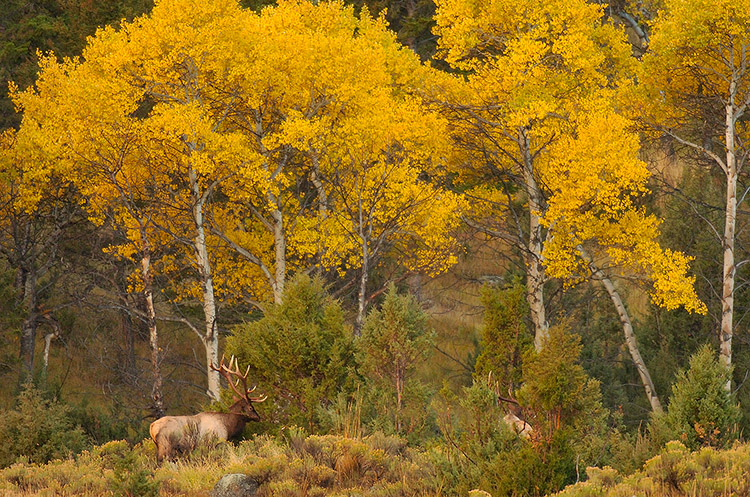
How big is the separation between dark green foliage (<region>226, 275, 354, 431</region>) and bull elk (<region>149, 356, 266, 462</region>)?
0.43m

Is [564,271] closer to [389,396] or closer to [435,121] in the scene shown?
[435,121]

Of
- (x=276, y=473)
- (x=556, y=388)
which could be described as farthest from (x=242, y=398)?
(x=556, y=388)

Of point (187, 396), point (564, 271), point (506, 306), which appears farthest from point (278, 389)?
point (187, 396)

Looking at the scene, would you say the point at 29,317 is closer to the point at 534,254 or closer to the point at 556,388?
the point at 534,254

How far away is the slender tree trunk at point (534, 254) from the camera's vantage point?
23.0m

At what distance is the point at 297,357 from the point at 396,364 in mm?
1697

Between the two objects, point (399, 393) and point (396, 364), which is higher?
point (396, 364)

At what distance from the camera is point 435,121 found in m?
23.8

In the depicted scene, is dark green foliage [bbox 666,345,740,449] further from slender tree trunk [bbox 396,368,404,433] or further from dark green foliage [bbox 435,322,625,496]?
slender tree trunk [bbox 396,368,404,433]

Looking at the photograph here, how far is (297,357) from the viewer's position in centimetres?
1443

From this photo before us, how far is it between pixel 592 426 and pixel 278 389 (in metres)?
4.74

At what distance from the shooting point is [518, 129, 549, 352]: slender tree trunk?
2303cm

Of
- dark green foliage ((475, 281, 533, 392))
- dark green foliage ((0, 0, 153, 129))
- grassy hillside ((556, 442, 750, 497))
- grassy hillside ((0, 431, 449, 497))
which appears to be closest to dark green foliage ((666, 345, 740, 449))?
grassy hillside ((556, 442, 750, 497))

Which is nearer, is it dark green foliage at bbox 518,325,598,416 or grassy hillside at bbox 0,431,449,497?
dark green foliage at bbox 518,325,598,416
